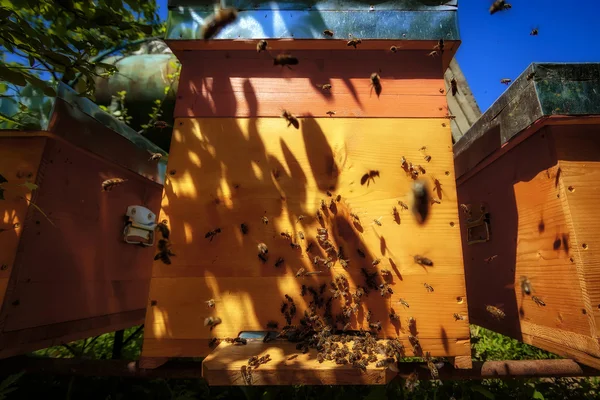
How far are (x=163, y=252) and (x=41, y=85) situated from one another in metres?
→ 1.30

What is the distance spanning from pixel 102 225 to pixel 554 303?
346cm

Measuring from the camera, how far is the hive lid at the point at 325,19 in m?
2.34

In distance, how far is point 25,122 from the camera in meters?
2.23

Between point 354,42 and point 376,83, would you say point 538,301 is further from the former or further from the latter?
point 354,42

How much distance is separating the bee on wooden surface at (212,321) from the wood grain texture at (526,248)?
2.12 m

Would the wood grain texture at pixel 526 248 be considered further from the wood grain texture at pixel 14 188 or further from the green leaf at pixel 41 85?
the wood grain texture at pixel 14 188

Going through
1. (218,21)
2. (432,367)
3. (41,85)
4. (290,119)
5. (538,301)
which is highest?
(218,21)

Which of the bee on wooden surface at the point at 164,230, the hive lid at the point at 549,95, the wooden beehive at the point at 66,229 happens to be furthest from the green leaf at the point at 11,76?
the hive lid at the point at 549,95

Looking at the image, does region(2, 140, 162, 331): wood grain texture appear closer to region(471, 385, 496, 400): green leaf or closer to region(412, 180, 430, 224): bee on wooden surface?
region(412, 180, 430, 224): bee on wooden surface

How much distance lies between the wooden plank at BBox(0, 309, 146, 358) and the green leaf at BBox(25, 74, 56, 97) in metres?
1.53

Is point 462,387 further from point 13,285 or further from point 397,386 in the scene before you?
point 13,285

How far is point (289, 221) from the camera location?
2.16 meters

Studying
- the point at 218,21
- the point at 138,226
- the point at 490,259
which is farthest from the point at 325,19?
the point at 138,226

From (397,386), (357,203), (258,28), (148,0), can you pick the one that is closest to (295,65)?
(258,28)
